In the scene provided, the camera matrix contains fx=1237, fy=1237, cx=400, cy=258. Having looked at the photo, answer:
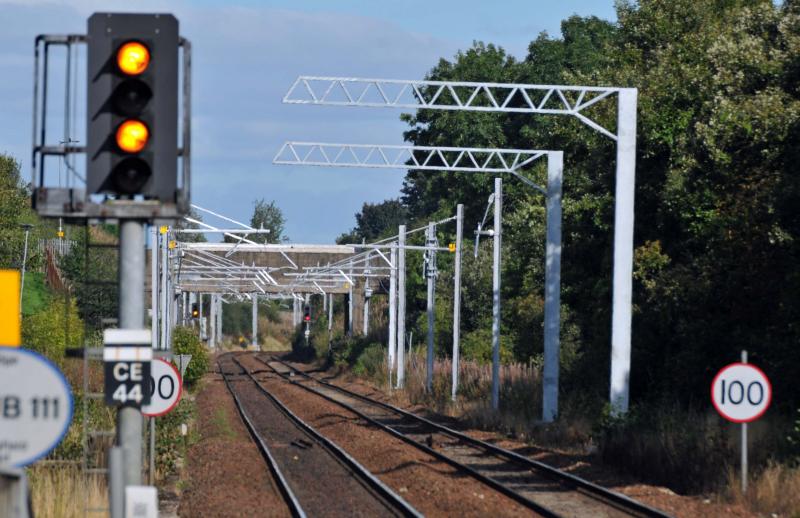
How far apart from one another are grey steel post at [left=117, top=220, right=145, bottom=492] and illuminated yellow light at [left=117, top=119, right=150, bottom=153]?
0.48 m

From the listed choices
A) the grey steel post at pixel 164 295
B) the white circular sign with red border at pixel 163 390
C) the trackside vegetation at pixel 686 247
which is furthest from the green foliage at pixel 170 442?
the trackside vegetation at pixel 686 247

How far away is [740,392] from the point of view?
54.0ft

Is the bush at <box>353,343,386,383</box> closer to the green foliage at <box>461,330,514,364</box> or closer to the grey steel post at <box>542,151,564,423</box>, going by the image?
the green foliage at <box>461,330,514,364</box>

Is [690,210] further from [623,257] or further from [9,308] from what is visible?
[9,308]

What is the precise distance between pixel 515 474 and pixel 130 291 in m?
14.4

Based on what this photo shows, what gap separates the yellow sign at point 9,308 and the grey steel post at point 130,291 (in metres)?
0.69

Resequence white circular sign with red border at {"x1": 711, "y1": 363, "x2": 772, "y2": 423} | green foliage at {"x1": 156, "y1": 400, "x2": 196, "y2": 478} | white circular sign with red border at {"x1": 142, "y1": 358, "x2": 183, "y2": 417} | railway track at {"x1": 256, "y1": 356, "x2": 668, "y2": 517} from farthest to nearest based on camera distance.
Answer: green foliage at {"x1": 156, "y1": 400, "x2": 196, "y2": 478}, white circular sign with red border at {"x1": 142, "y1": 358, "x2": 183, "y2": 417}, railway track at {"x1": 256, "y1": 356, "x2": 668, "y2": 517}, white circular sign with red border at {"x1": 711, "y1": 363, "x2": 772, "y2": 423}

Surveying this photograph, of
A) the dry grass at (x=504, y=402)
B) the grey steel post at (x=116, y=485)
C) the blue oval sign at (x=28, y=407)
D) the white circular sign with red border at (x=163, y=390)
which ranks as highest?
the blue oval sign at (x=28, y=407)

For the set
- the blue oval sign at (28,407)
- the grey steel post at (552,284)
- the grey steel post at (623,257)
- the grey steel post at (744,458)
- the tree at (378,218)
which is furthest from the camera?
the tree at (378,218)

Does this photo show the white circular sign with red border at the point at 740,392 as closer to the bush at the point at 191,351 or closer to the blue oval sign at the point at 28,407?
the blue oval sign at the point at 28,407

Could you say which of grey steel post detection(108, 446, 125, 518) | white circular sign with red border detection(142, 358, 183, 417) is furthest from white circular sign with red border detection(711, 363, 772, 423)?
grey steel post detection(108, 446, 125, 518)

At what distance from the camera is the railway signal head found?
7.87m

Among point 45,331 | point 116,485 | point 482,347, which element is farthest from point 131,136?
point 482,347

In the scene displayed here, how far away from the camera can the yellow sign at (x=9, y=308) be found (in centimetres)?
748
